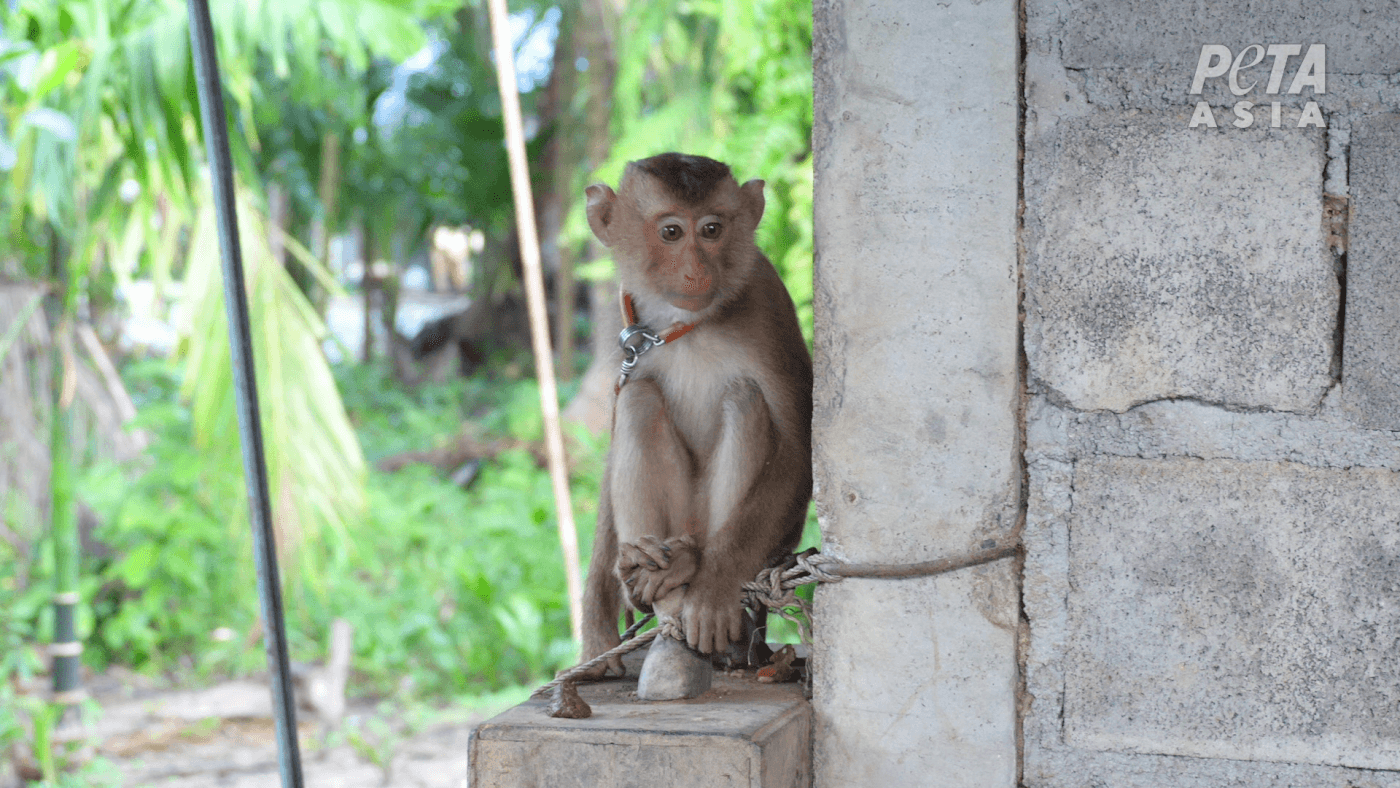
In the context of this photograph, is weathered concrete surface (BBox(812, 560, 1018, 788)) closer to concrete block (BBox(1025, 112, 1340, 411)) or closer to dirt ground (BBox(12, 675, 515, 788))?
concrete block (BBox(1025, 112, 1340, 411))

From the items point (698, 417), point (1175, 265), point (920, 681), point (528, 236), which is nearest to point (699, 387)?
point (698, 417)

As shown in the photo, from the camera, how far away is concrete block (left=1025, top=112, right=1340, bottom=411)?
140cm

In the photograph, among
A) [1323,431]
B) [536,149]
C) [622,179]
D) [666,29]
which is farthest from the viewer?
[536,149]

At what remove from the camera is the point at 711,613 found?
1.70 m

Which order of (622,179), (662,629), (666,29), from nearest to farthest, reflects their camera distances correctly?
(662,629) → (622,179) → (666,29)

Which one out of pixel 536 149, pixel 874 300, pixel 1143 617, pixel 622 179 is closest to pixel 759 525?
pixel 874 300

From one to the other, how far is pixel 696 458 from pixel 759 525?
0.77ft

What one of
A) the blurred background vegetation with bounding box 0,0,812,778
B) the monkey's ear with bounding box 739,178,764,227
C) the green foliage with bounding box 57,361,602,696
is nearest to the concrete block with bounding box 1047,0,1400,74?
the monkey's ear with bounding box 739,178,764,227

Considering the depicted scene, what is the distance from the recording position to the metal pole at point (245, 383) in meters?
1.59

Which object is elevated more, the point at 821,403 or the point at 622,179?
the point at 622,179

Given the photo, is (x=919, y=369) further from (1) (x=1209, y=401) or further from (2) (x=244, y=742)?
(2) (x=244, y=742)

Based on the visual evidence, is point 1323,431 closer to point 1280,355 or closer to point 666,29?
point 1280,355

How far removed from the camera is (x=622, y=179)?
2.10 m

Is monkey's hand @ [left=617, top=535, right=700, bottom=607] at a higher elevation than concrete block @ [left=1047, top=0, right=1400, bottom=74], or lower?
lower
